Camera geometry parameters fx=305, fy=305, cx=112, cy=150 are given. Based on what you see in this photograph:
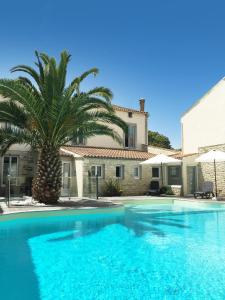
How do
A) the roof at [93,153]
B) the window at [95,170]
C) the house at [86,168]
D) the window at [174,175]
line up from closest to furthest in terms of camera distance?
1. the house at [86,168]
2. the roof at [93,153]
3. the window at [95,170]
4. the window at [174,175]

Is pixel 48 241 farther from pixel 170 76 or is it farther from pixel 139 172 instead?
pixel 139 172

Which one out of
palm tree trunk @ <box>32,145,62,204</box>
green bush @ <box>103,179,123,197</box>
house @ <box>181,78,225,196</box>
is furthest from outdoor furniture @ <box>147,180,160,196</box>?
palm tree trunk @ <box>32,145,62,204</box>

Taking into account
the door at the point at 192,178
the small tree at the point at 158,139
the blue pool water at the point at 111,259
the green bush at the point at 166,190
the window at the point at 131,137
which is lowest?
the blue pool water at the point at 111,259

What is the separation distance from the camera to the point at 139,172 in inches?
1168

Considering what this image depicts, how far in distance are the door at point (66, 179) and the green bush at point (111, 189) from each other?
10.6 ft

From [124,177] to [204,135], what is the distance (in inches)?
342

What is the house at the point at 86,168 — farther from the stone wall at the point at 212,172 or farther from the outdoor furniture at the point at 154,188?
the stone wall at the point at 212,172

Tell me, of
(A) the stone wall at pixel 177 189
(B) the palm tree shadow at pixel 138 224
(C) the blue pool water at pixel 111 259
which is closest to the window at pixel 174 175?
(A) the stone wall at pixel 177 189

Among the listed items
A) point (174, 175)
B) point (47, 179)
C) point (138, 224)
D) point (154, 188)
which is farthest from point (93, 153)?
point (138, 224)

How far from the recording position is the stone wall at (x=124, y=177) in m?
26.0

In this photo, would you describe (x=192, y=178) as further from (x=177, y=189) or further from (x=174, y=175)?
(x=177, y=189)

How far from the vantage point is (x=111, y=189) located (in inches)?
1066

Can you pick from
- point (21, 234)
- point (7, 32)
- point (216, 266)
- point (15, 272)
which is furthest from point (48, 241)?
point (7, 32)

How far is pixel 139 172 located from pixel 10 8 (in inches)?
740
